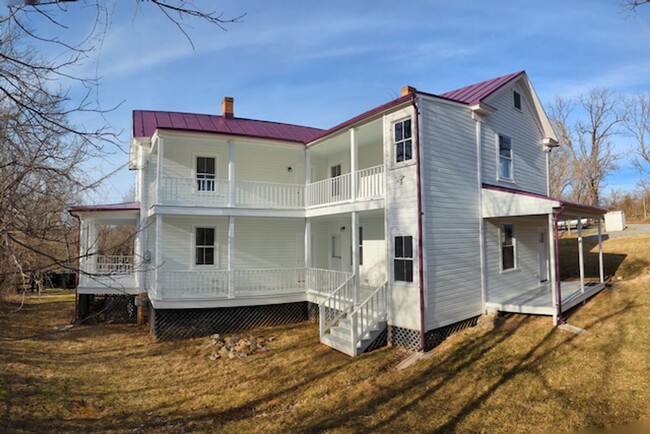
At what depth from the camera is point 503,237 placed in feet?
42.5

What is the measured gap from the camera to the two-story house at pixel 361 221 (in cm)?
1069

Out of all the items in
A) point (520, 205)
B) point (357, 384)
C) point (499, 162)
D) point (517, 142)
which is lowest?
point (357, 384)

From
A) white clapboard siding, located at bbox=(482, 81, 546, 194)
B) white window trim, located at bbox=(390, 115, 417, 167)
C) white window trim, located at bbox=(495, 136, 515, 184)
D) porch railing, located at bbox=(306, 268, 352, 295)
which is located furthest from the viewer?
porch railing, located at bbox=(306, 268, 352, 295)

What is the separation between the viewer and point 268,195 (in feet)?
48.9

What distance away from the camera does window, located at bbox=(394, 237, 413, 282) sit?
10.6 m

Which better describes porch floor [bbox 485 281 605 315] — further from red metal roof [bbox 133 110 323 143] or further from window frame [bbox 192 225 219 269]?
window frame [bbox 192 225 219 269]

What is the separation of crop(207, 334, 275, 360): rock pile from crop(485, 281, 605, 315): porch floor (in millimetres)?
6978

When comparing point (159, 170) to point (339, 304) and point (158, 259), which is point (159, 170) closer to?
point (158, 259)

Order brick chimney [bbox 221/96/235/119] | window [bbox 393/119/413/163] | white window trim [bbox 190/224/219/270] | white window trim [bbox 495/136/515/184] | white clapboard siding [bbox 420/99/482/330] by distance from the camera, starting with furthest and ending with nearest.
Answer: brick chimney [bbox 221/96/235/119], white window trim [bbox 190/224/219/270], white window trim [bbox 495/136/515/184], window [bbox 393/119/413/163], white clapboard siding [bbox 420/99/482/330]

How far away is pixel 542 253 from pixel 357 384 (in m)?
10.7

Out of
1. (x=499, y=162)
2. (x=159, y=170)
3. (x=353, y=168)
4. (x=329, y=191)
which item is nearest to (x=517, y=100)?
(x=499, y=162)

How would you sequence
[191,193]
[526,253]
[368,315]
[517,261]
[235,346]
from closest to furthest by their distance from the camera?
[368,315]
[235,346]
[517,261]
[191,193]
[526,253]

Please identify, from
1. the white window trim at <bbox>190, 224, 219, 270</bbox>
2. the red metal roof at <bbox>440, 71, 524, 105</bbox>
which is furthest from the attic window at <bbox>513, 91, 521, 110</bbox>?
the white window trim at <bbox>190, 224, 219, 270</bbox>

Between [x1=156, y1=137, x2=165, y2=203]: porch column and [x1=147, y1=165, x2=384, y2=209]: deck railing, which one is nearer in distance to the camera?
[x1=156, y1=137, x2=165, y2=203]: porch column
